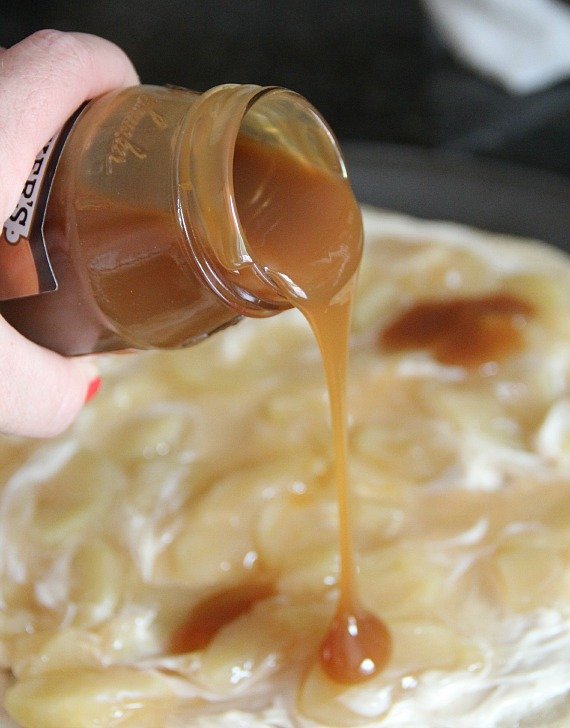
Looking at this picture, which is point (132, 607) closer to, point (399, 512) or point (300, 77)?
point (399, 512)

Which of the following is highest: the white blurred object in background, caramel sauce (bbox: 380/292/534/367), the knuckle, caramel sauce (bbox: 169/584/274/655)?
the knuckle

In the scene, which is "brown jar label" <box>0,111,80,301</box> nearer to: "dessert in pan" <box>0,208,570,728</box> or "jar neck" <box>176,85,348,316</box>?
"jar neck" <box>176,85,348,316</box>

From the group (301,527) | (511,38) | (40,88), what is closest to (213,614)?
(301,527)

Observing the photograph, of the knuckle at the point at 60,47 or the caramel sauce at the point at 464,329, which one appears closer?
the knuckle at the point at 60,47

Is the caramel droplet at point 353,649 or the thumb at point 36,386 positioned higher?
the thumb at point 36,386

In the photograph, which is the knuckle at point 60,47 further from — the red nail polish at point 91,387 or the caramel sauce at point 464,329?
the caramel sauce at point 464,329

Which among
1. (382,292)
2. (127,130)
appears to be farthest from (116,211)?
(382,292)

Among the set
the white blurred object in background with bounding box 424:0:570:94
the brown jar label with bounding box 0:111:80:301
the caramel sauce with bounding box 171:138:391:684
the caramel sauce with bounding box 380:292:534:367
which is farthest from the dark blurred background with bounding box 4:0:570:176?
the brown jar label with bounding box 0:111:80:301

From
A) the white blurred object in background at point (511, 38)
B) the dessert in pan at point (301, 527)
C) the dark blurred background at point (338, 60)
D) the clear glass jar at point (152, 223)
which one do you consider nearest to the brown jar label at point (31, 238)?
the clear glass jar at point (152, 223)

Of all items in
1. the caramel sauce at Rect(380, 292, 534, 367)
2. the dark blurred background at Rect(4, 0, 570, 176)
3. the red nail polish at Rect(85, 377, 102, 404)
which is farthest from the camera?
the dark blurred background at Rect(4, 0, 570, 176)
